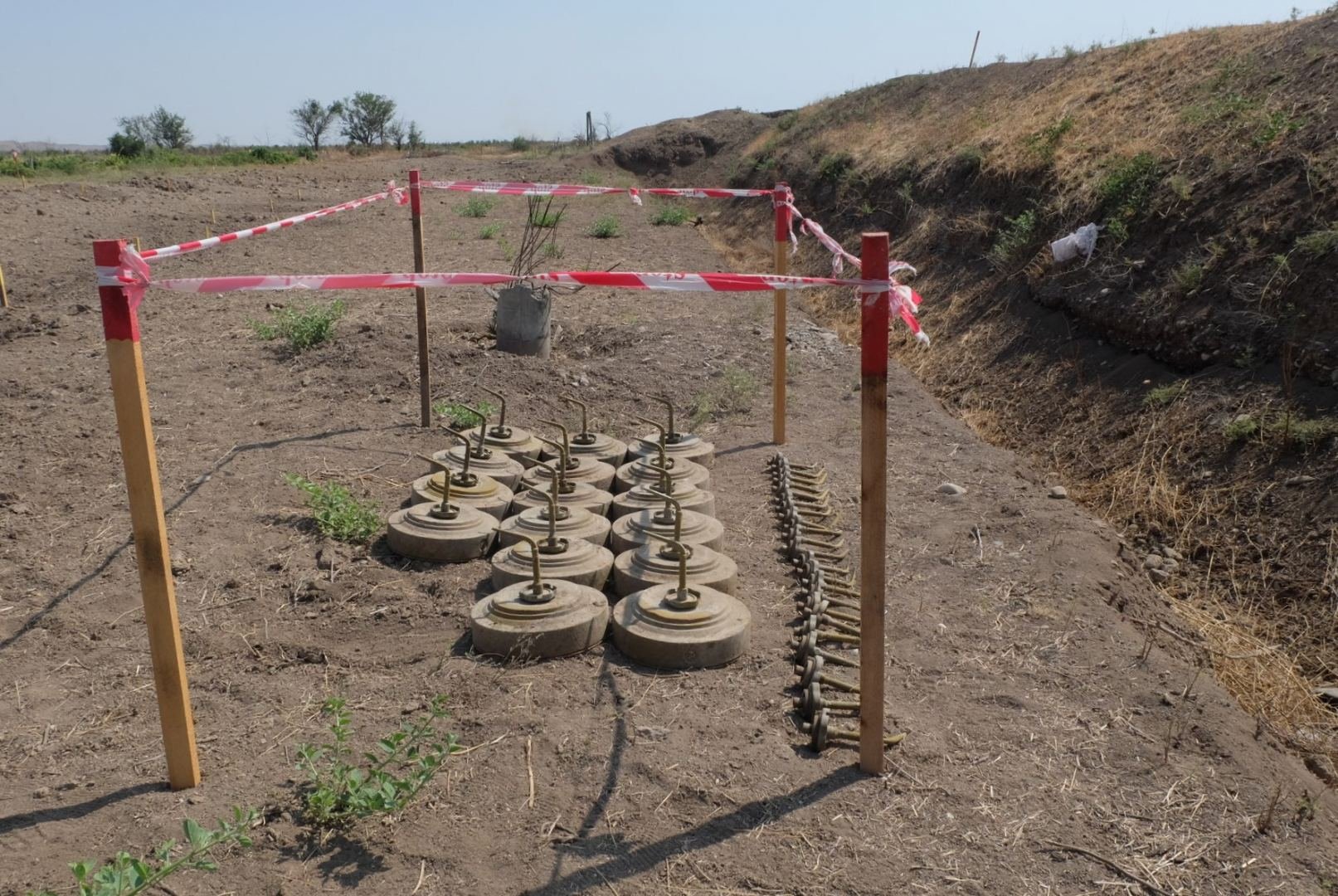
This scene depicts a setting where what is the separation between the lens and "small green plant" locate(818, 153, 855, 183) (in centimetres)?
1852

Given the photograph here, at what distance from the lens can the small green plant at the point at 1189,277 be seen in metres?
7.51

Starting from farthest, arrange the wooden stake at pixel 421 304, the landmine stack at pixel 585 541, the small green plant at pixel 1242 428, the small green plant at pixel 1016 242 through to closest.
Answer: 1. the small green plant at pixel 1016 242
2. the wooden stake at pixel 421 304
3. the small green plant at pixel 1242 428
4. the landmine stack at pixel 585 541

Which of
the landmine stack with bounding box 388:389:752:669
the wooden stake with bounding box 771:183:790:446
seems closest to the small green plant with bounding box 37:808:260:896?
the landmine stack with bounding box 388:389:752:669

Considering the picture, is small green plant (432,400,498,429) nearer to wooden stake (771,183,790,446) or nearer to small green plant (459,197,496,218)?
wooden stake (771,183,790,446)

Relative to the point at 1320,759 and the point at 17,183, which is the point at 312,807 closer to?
the point at 1320,759

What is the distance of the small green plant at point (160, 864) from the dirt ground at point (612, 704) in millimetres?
78

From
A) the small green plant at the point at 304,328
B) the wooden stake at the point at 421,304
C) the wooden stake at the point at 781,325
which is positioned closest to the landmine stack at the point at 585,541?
the wooden stake at the point at 421,304

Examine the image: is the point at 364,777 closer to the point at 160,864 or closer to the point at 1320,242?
the point at 160,864

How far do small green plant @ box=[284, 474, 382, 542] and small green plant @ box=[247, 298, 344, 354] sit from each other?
3.35m

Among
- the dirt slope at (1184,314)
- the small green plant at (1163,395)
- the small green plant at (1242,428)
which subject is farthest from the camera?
the small green plant at (1163,395)

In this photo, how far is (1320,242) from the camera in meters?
6.66

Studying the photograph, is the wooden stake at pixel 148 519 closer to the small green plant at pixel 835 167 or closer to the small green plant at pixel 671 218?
the small green plant at pixel 835 167

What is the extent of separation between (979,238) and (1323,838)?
370 inches

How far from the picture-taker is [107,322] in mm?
2918
